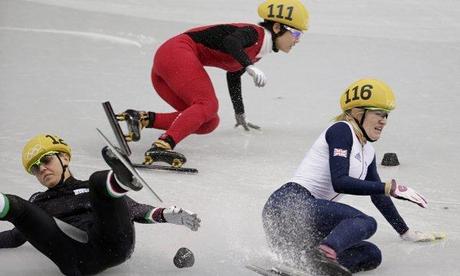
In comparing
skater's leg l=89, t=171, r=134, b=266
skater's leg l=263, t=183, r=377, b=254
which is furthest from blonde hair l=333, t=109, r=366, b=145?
skater's leg l=89, t=171, r=134, b=266

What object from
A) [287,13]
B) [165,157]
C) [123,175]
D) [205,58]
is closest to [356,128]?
[123,175]

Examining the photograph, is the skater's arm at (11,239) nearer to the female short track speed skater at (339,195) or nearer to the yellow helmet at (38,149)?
the yellow helmet at (38,149)

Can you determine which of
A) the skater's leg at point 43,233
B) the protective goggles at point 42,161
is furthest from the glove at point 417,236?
the protective goggles at point 42,161

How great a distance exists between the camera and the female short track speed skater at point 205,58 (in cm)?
808

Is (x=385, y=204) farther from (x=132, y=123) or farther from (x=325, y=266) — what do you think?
(x=132, y=123)

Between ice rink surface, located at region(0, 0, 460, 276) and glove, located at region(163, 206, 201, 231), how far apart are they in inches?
10.2

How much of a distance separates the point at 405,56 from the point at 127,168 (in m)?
8.10

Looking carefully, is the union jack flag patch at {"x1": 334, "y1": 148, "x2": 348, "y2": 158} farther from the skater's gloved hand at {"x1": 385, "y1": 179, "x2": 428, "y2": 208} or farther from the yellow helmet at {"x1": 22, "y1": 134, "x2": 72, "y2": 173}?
the yellow helmet at {"x1": 22, "y1": 134, "x2": 72, "y2": 173}

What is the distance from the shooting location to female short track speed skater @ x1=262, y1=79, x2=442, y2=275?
523cm

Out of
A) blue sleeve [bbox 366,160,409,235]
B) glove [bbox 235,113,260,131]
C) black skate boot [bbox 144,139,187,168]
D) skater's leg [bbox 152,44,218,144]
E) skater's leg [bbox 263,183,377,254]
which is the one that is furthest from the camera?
glove [bbox 235,113,260,131]

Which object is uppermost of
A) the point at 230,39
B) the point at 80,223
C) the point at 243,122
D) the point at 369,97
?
the point at 369,97

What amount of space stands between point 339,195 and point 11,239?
1.85m

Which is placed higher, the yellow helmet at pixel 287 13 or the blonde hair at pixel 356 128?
the blonde hair at pixel 356 128

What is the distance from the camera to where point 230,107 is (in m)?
10.1
